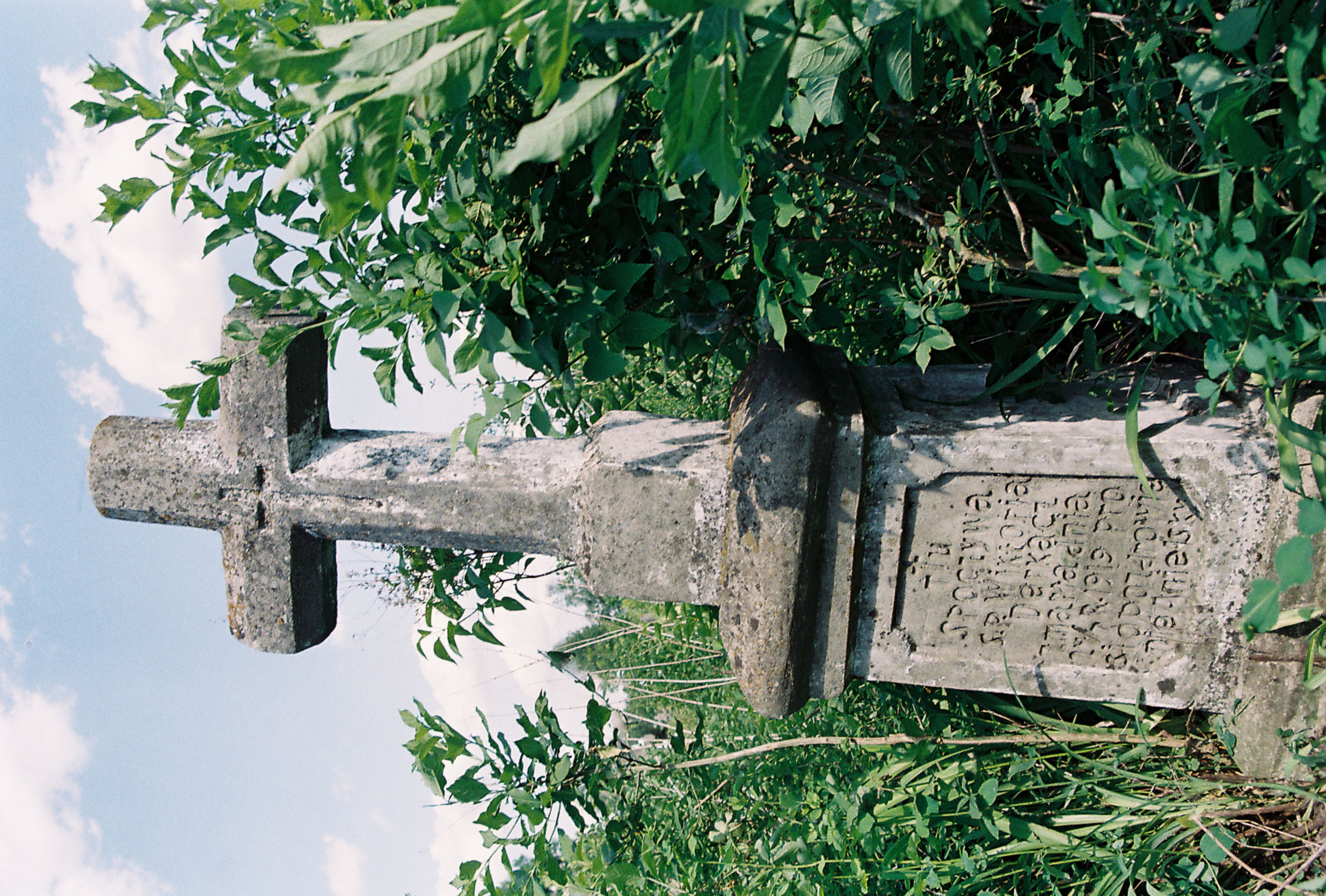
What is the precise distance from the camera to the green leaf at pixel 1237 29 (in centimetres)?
122

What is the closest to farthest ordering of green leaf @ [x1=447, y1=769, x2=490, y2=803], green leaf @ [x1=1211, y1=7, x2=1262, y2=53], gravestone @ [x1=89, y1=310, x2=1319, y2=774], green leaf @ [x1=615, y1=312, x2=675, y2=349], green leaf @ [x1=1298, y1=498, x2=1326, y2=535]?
green leaf @ [x1=1211, y1=7, x2=1262, y2=53]
green leaf @ [x1=1298, y1=498, x2=1326, y2=535]
green leaf @ [x1=615, y1=312, x2=675, y2=349]
gravestone @ [x1=89, y1=310, x2=1319, y2=774]
green leaf @ [x1=447, y1=769, x2=490, y2=803]

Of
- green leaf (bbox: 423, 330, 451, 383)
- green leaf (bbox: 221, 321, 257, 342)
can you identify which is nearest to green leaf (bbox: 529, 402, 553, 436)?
green leaf (bbox: 423, 330, 451, 383)

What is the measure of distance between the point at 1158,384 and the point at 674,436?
1.25m

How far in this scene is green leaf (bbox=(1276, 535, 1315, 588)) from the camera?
1.27m

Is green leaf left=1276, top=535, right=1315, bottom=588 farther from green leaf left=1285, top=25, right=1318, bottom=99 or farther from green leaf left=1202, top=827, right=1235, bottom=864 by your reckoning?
green leaf left=1202, top=827, right=1235, bottom=864

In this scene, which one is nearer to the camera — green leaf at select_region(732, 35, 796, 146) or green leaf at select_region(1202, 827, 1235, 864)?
green leaf at select_region(732, 35, 796, 146)

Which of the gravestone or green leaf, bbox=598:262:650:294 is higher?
green leaf, bbox=598:262:650:294

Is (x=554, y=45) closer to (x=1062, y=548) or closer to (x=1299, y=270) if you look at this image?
(x=1299, y=270)

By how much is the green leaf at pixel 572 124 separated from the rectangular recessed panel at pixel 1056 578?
4.80ft

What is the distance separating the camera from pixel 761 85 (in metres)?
0.91

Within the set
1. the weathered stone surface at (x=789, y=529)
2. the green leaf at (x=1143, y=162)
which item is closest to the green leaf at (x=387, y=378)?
the weathered stone surface at (x=789, y=529)

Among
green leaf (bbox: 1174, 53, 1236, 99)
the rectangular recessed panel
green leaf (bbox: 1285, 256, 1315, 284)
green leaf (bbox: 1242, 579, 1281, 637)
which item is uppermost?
green leaf (bbox: 1174, 53, 1236, 99)

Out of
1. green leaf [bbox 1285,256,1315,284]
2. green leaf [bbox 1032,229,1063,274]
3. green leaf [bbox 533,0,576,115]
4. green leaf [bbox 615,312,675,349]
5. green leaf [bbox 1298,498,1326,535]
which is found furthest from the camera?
green leaf [bbox 615,312,675,349]

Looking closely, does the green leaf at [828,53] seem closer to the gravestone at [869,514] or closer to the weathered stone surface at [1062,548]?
the gravestone at [869,514]
